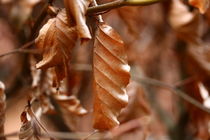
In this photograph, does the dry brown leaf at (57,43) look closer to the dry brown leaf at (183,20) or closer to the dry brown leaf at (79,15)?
the dry brown leaf at (79,15)

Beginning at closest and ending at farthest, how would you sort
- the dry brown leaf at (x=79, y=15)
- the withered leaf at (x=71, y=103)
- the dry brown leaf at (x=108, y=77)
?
the dry brown leaf at (x=79, y=15) → the dry brown leaf at (x=108, y=77) → the withered leaf at (x=71, y=103)

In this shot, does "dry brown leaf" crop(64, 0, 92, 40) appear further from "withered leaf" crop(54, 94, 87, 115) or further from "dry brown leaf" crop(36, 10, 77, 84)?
"withered leaf" crop(54, 94, 87, 115)

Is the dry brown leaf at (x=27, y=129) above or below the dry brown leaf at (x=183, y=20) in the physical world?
above

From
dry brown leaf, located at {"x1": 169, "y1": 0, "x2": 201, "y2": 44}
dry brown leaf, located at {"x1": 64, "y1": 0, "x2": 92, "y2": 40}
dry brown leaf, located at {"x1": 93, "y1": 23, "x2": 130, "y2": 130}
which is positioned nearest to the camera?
dry brown leaf, located at {"x1": 64, "y1": 0, "x2": 92, "y2": 40}

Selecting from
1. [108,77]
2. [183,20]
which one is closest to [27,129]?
[108,77]

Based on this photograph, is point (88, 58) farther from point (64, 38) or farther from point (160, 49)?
point (64, 38)

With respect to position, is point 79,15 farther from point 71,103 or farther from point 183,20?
point 183,20

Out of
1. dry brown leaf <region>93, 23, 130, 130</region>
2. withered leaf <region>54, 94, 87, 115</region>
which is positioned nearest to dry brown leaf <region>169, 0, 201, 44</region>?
withered leaf <region>54, 94, 87, 115</region>

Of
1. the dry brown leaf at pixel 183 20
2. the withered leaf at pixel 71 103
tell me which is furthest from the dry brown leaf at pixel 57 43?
the dry brown leaf at pixel 183 20
